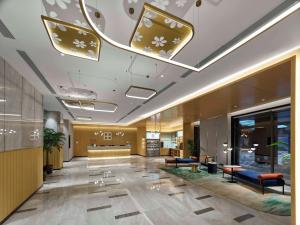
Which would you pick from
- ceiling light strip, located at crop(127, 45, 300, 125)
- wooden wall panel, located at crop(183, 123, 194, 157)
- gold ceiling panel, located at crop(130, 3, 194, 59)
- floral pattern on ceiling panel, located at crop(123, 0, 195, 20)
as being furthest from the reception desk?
floral pattern on ceiling panel, located at crop(123, 0, 195, 20)

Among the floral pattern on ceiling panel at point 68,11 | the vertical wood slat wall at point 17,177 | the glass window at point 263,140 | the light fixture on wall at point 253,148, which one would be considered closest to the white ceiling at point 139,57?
the floral pattern on ceiling panel at point 68,11

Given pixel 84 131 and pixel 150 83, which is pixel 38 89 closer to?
pixel 150 83

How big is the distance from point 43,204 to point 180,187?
15.6 feet

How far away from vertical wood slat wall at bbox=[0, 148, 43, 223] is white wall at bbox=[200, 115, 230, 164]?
10.0 meters

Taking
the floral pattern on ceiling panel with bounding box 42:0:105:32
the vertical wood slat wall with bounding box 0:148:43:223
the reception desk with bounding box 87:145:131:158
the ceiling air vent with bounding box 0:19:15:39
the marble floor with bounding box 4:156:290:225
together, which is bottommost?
the reception desk with bounding box 87:145:131:158

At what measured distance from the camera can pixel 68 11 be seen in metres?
2.27

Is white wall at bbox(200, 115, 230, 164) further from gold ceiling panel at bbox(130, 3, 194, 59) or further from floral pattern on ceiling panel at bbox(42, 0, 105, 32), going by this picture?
floral pattern on ceiling panel at bbox(42, 0, 105, 32)

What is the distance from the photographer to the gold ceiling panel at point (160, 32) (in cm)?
221

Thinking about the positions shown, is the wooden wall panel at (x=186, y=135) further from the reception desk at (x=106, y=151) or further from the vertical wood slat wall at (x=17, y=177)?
the vertical wood slat wall at (x=17, y=177)

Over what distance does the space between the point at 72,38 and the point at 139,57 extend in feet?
5.07

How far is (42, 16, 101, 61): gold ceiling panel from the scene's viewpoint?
96.7 inches

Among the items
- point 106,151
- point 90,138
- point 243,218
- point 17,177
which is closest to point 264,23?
point 243,218

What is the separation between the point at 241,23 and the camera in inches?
106

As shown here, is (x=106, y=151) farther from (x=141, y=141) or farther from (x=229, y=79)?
(x=229, y=79)
